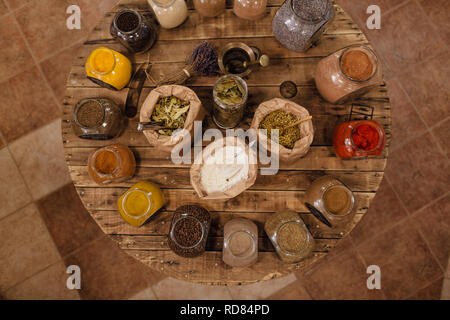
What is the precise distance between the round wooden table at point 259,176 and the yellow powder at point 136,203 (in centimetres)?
12

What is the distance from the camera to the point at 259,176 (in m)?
1.48

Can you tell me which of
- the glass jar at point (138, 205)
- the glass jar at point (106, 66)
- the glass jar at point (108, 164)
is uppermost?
the glass jar at point (106, 66)

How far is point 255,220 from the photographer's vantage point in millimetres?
1464

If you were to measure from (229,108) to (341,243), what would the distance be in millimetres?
1667

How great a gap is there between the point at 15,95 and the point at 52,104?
33 centimetres

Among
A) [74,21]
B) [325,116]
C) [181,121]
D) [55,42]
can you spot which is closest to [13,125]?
[55,42]

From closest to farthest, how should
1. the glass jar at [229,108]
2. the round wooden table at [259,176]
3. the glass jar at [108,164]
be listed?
the glass jar at [229,108] < the glass jar at [108,164] < the round wooden table at [259,176]

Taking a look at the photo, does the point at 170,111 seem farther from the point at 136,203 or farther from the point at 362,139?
the point at 362,139

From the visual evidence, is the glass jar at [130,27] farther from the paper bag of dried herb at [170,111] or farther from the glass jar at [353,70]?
the glass jar at [353,70]

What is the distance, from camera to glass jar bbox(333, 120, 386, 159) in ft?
4.29

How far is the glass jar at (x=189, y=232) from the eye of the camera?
1.32 metres

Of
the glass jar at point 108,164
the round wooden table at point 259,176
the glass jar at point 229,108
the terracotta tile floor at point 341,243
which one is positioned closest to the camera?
the glass jar at point 229,108

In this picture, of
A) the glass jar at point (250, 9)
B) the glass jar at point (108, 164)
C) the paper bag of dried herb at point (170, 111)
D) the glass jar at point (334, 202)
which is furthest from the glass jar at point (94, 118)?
the glass jar at point (334, 202)

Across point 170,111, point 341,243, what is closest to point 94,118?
point 170,111
